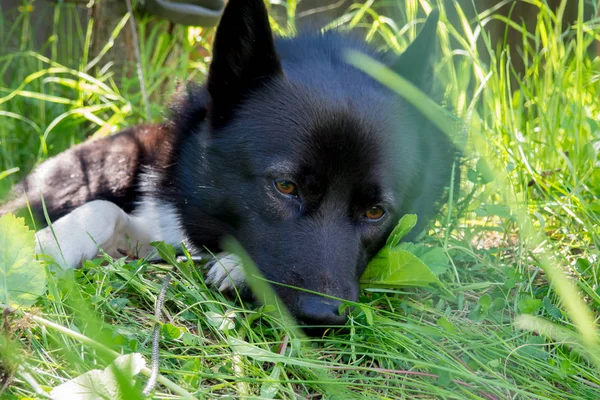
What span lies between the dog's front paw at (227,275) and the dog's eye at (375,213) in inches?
18.3

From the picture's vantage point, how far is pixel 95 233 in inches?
104

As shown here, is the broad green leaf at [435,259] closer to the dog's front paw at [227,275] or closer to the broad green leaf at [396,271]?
the broad green leaf at [396,271]

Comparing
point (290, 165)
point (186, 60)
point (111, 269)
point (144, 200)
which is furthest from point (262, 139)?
point (186, 60)

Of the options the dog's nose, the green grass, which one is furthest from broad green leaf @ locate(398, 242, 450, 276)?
the dog's nose

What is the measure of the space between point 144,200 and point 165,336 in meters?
1.24

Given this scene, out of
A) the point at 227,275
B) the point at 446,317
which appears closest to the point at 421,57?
the point at 446,317

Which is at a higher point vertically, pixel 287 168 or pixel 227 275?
pixel 287 168

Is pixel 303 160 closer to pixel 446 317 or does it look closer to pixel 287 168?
pixel 287 168

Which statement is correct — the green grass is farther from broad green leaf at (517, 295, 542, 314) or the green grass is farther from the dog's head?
the dog's head

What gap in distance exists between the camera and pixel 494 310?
218cm

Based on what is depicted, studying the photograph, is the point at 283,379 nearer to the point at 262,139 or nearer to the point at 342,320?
the point at 342,320

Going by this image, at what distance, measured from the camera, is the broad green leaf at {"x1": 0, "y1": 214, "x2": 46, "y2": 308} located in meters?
1.66

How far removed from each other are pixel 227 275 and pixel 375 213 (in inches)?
21.5

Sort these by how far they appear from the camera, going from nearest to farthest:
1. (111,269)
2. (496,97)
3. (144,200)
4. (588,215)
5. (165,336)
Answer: (165,336) < (111,269) < (588,215) < (144,200) < (496,97)
